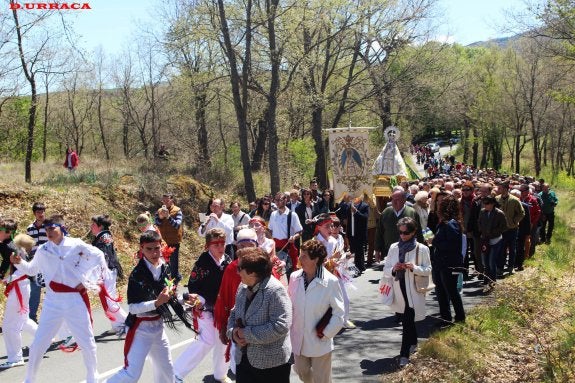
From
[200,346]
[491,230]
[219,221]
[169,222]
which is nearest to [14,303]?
[200,346]

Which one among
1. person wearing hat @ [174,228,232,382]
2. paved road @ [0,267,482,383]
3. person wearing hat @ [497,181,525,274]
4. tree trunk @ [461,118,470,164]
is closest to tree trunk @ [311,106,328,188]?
person wearing hat @ [497,181,525,274]

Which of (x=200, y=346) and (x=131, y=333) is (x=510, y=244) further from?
(x=131, y=333)

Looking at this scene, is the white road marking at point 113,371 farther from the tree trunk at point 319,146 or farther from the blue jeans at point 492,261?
the tree trunk at point 319,146

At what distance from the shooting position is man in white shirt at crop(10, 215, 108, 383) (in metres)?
Answer: 6.16

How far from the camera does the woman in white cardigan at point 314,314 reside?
16.9 ft

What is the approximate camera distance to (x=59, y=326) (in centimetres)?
627

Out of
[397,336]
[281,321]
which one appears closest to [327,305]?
[281,321]

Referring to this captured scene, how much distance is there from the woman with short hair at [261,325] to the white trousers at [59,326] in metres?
2.37

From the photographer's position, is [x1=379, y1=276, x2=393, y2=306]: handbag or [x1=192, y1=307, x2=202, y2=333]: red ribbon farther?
[x1=379, y1=276, x2=393, y2=306]: handbag

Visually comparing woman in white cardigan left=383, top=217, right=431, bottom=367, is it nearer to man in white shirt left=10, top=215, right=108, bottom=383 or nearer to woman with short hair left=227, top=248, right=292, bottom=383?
woman with short hair left=227, top=248, right=292, bottom=383

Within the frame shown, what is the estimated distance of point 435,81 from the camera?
31.2m

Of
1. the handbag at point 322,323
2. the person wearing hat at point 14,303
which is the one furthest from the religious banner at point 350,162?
the handbag at point 322,323

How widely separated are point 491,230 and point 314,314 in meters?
6.97

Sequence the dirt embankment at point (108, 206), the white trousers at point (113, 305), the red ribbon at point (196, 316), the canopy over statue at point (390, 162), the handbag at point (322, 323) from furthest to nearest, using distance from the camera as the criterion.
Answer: the canopy over statue at point (390, 162), the dirt embankment at point (108, 206), the white trousers at point (113, 305), the red ribbon at point (196, 316), the handbag at point (322, 323)
